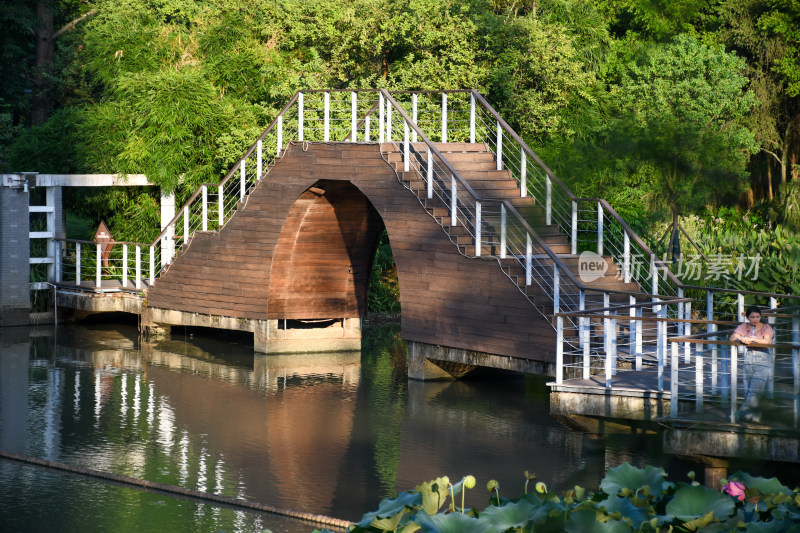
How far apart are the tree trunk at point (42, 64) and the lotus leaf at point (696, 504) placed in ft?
115

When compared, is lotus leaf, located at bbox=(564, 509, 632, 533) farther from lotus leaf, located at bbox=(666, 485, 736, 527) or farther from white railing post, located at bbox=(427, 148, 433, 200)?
white railing post, located at bbox=(427, 148, 433, 200)

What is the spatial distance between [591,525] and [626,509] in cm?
53

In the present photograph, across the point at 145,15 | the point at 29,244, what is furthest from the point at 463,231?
the point at 145,15

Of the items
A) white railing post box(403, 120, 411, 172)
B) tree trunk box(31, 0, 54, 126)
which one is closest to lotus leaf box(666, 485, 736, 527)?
white railing post box(403, 120, 411, 172)

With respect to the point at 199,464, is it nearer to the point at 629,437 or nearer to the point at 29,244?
the point at 629,437

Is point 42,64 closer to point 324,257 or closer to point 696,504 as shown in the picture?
point 324,257

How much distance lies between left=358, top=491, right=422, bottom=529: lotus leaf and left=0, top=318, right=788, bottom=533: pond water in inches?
188

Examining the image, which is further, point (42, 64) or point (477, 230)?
point (42, 64)

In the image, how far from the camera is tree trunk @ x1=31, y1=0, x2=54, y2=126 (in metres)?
36.9

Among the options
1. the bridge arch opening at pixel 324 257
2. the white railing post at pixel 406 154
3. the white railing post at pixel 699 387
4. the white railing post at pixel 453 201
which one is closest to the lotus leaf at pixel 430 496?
the white railing post at pixel 699 387

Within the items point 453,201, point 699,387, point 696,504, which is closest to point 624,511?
point 696,504

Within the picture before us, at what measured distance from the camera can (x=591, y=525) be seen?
373cm

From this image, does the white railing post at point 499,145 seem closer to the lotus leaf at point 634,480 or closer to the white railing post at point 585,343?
the white railing post at point 585,343

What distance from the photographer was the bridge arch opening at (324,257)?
1866 centimetres
